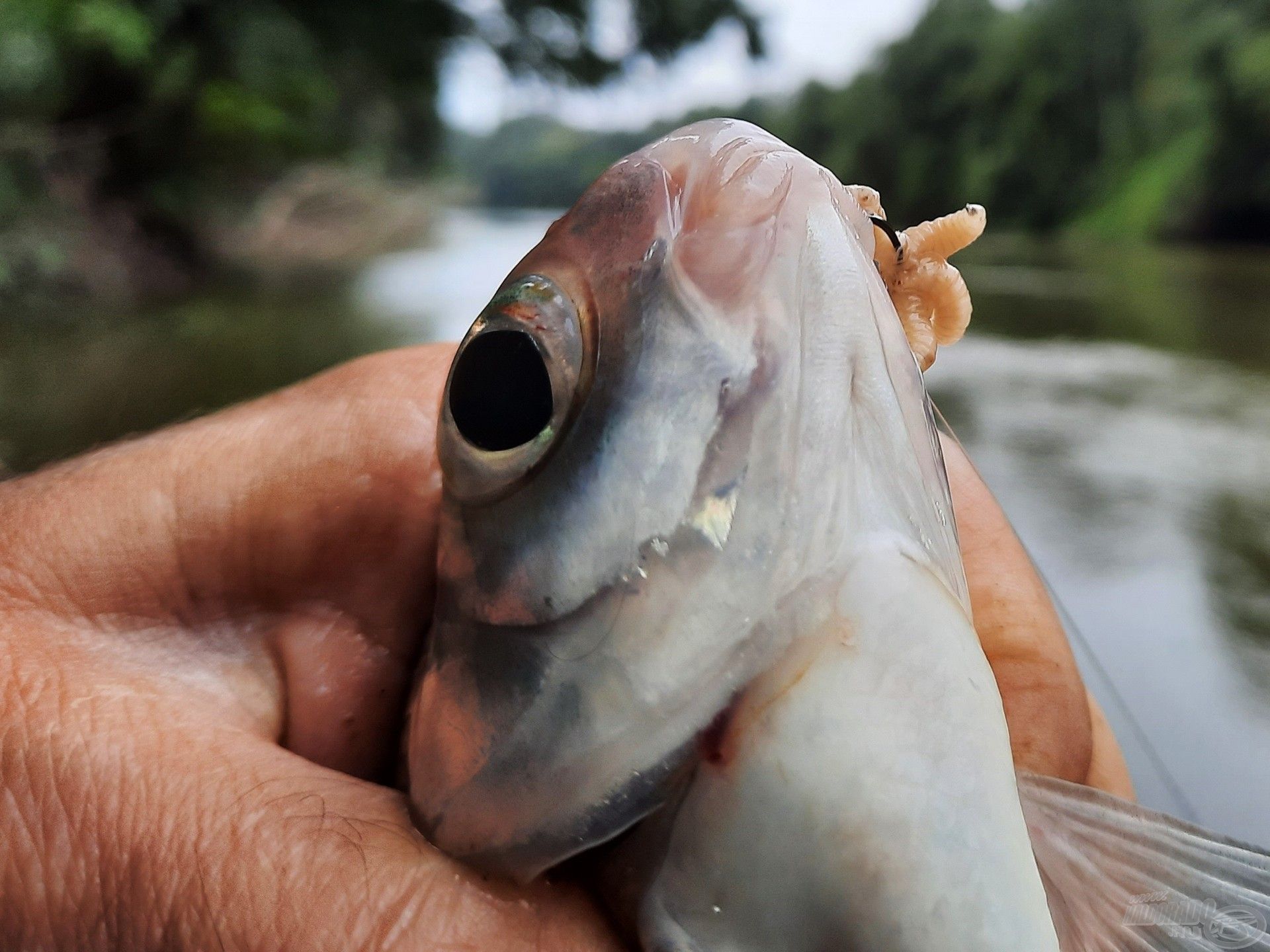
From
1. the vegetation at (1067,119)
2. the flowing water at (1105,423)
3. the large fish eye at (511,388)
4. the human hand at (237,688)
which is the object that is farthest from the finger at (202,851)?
the vegetation at (1067,119)

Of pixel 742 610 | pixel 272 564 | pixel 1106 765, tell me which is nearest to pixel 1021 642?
pixel 1106 765

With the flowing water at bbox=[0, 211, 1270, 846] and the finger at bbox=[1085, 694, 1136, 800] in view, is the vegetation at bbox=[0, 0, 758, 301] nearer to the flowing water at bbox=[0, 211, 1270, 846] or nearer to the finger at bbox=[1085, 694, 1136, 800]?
the flowing water at bbox=[0, 211, 1270, 846]

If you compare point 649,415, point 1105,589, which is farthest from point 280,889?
point 1105,589

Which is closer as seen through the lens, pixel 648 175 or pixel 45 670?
pixel 648 175

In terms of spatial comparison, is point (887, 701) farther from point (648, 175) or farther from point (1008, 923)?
point (648, 175)

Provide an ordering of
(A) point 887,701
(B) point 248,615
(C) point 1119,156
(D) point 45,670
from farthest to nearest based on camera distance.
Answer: (C) point 1119,156 < (B) point 248,615 < (D) point 45,670 < (A) point 887,701

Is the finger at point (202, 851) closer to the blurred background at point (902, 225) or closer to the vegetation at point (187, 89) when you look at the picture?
the blurred background at point (902, 225)

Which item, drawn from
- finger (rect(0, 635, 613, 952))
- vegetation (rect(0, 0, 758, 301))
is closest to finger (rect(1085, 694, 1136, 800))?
finger (rect(0, 635, 613, 952))
